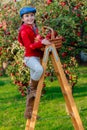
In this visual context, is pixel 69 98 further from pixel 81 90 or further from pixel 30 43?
pixel 81 90

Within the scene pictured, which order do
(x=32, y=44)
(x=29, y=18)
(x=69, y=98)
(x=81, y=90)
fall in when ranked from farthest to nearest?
(x=81, y=90)
(x=29, y=18)
(x=69, y=98)
(x=32, y=44)

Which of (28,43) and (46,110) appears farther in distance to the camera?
(46,110)

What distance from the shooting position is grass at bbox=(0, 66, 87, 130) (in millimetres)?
9078

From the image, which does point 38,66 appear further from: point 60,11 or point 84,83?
point 84,83

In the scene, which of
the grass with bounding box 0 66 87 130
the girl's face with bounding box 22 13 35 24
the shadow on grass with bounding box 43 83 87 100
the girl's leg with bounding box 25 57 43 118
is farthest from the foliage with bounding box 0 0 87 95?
the girl's leg with bounding box 25 57 43 118

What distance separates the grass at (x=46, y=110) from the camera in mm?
9078

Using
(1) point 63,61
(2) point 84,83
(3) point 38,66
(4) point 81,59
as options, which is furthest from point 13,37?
(4) point 81,59

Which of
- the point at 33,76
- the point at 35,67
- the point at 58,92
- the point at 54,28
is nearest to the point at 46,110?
the point at 54,28

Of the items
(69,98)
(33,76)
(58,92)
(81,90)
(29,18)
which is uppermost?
(29,18)

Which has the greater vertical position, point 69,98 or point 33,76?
point 33,76

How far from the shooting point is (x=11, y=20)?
12.1m

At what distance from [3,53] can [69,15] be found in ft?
10.8

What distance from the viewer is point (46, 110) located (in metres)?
11.0

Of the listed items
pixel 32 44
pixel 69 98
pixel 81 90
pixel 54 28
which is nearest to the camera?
pixel 32 44
